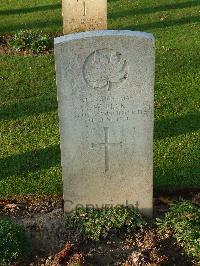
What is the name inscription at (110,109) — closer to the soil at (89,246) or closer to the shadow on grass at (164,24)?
the soil at (89,246)

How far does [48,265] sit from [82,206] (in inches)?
33.8

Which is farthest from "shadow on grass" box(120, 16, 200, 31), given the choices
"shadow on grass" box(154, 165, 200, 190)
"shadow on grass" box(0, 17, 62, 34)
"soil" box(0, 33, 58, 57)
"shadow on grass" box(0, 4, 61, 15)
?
"shadow on grass" box(154, 165, 200, 190)

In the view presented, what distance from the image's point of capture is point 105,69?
486 centimetres

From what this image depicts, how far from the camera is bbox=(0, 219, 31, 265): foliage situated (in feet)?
16.0

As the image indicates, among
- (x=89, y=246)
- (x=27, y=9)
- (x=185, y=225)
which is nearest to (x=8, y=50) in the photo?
(x=27, y=9)

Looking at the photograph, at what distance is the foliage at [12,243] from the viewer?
487cm

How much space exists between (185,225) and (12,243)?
1.62 m

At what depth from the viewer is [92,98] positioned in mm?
4992

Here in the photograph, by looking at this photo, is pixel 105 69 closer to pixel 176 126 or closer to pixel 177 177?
pixel 177 177

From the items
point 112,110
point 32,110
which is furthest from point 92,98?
point 32,110

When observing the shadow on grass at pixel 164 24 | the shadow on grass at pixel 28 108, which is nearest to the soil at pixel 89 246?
the shadow on grass at pixel 28 108

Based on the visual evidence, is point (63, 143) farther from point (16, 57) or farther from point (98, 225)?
point (16, 57)

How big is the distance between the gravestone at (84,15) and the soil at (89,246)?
5686 millimetres

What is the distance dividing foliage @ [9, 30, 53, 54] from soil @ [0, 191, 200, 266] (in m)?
5.47
